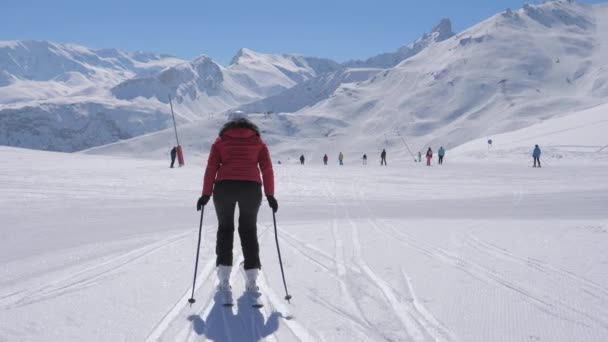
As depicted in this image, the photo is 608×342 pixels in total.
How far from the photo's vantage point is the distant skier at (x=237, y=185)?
5.54 meters

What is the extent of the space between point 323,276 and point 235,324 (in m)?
1.76

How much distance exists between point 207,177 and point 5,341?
7.64 feet

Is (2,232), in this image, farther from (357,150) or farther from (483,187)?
(357,150)

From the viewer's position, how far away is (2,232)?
30.2ft

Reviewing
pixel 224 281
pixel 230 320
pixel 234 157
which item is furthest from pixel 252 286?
pixel 234 157

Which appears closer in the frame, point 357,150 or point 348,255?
point 348,255

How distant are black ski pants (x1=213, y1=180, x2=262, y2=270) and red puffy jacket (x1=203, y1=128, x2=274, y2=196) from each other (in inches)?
3.0

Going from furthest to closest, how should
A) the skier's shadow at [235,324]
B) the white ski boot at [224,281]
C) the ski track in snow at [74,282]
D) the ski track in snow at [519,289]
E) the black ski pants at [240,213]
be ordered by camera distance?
Answer: 1. the white ski boot at [224,281]
2. the black ski pants at [240,213]
3. the ski track in snow at [74,282]
4. the ski track in snow at [519,289]
5. the skier's shadow at [235,324]

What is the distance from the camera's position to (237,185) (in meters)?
5.54

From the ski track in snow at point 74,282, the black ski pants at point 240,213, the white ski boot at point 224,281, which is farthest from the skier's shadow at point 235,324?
the ski track in snow at point 74,282

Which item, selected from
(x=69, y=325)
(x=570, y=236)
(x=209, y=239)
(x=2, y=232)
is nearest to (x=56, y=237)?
(x=2, y=232)

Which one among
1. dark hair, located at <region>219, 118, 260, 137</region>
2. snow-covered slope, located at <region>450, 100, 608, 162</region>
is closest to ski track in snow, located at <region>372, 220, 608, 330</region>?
dark hair, located at <region>219, 118, 260, 137</region>

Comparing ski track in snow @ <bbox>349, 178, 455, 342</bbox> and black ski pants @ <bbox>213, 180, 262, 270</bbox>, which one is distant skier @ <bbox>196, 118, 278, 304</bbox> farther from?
ski track in snow @ <bbox>349, 178, 455, 342</bbox>

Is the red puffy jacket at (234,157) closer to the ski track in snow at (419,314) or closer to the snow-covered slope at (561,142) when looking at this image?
the ski track in snow at (419,314)
